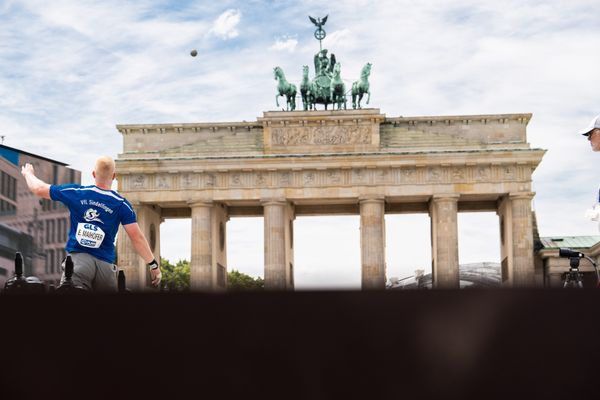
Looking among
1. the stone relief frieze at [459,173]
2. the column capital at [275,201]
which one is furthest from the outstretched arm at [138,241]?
the stone relief frieze at [459,173]

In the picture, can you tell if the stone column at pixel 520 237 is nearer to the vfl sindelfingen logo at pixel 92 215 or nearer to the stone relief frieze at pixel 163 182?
the stone relief frieze at pixel 163 182

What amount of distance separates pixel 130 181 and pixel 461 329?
65715 mm

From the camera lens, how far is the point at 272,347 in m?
2.51

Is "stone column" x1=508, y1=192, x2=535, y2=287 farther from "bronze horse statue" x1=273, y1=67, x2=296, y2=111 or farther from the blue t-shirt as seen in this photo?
the blue t-shirt

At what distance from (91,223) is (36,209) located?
187 centimetres

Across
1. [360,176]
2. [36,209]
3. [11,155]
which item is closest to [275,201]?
[360,176]

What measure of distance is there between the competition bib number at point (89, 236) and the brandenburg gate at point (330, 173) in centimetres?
5388

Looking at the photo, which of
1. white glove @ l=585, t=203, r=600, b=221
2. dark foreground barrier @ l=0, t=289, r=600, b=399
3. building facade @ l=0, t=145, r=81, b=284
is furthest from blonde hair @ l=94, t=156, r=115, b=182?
dark foreground barrier @ l=0, t=289, r=600, b=399

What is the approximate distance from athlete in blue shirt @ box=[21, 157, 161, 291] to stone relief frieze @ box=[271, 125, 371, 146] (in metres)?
55.7

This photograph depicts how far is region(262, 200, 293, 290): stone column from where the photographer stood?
65.4 m

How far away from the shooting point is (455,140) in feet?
217

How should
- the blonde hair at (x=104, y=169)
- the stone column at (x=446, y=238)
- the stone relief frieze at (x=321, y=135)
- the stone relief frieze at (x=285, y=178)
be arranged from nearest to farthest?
1. the blonde hair at (x=104, y=169)
2. the stone column at (x=446, y=238)
3. the stone relief frieze at (x=285, y=178)
4. the stone relief frieze at (x=321, y=135)

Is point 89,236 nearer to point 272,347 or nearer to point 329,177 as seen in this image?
point 272,347

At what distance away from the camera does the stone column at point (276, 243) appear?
65.4 m
